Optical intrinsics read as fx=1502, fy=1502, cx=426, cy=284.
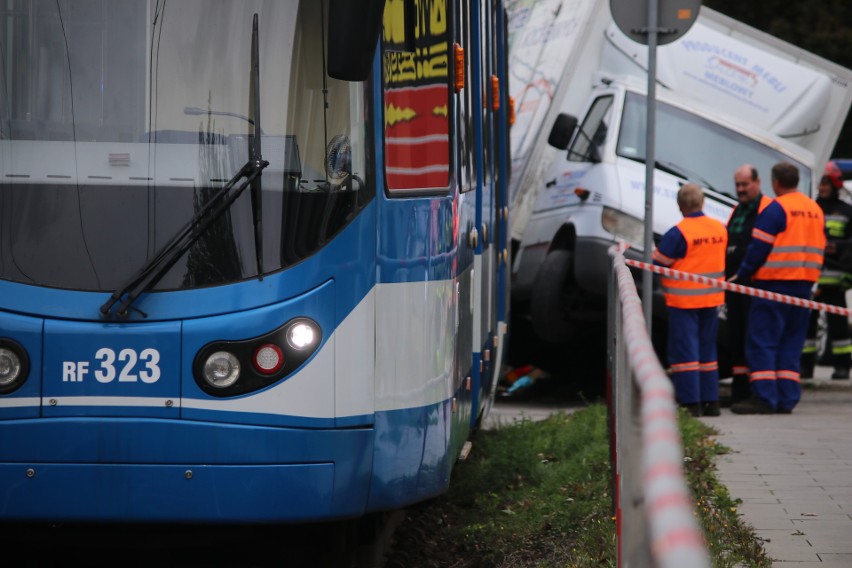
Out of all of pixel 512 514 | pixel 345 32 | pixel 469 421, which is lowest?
pixel 512 514

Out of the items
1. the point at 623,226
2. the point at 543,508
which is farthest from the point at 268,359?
the point at 623,226

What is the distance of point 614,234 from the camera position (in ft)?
38.0

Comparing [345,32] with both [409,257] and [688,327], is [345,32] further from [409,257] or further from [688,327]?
[688,327]

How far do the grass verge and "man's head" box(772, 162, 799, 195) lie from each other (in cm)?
216

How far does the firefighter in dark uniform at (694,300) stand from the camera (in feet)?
34.2

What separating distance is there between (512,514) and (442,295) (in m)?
1.94

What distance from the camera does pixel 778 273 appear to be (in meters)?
10.8

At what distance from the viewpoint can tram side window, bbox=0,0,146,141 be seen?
16.8 ft

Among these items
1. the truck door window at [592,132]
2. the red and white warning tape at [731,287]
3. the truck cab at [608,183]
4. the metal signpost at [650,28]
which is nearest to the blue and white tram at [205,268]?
the metal signpost at [650,28]

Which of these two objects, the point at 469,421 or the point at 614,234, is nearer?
the point at 469,421

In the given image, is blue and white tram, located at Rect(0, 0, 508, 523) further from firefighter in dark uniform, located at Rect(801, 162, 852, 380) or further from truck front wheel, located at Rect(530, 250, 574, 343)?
firefighter in dark uniform, located at Rect(801, 162, 852, 380)

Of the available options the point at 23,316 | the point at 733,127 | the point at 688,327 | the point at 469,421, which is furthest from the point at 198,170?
the point at 733,127

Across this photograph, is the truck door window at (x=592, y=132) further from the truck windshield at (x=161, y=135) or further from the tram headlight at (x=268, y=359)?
the tram headlight at (x=268, y=359)

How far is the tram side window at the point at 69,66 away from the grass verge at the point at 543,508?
2.39m
